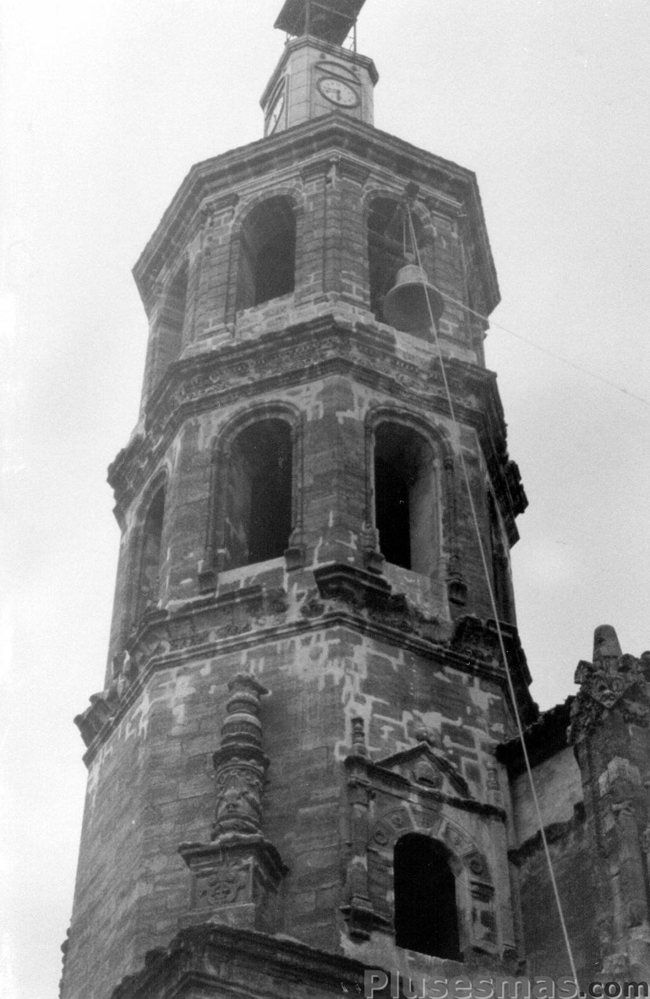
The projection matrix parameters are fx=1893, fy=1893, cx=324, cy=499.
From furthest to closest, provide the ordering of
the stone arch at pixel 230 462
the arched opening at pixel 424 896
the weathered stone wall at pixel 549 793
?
the stone arch at pixel 230 462, the weathered stone wall at pixel 549 793, the arched opening at pixel 424 896

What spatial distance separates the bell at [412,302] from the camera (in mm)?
28312

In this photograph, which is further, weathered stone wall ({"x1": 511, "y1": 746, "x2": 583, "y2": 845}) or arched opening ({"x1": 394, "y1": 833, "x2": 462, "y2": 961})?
weathered stone wall ({"x1": 511, "y1": 746, "x2": 583, "y2": 845})

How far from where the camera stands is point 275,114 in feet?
124

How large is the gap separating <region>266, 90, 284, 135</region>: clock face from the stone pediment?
59.0 feet

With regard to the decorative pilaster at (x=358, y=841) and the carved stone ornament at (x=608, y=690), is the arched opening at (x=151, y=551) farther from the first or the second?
the carved stone ornament at (x=608, y=690)

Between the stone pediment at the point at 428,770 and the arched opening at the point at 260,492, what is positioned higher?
the arched opening at the point at 260,492

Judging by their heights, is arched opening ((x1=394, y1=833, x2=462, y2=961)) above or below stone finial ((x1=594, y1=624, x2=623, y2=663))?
Answer: below

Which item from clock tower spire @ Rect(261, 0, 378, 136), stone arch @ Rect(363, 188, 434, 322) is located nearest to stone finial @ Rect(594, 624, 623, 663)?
stone arch @ Rect(363, 188, 434, 322)

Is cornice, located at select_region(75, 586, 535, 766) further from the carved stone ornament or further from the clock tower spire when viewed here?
the clock tower spire

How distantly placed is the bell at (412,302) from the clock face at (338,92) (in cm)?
870

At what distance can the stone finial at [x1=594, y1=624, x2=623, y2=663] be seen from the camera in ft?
70.6

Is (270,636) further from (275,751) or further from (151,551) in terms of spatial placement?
(151,551)

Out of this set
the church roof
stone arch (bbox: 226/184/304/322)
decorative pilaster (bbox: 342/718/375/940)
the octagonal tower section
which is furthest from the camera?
the church roof

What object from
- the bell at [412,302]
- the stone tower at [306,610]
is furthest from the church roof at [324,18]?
the bell at [412,302]
